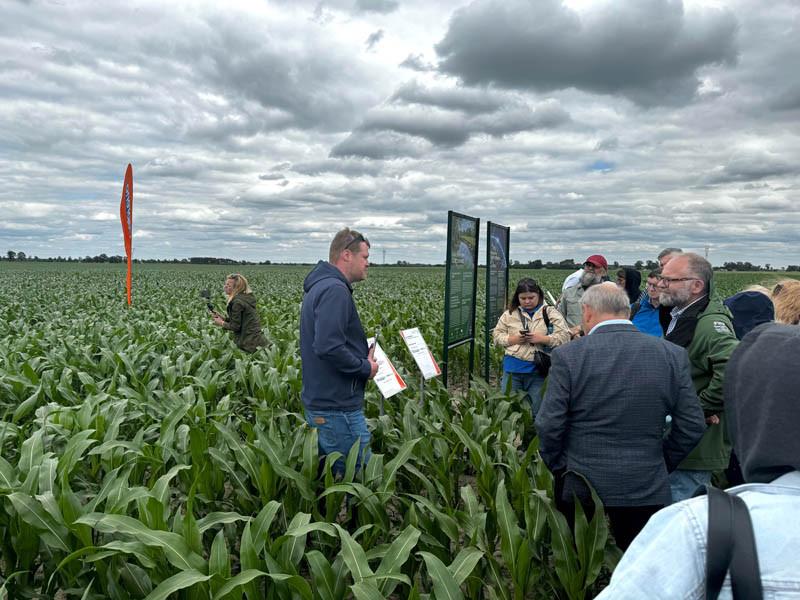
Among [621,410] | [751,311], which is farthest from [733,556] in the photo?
[751,311]

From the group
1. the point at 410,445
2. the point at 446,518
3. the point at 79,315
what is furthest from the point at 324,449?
the point at 79,315

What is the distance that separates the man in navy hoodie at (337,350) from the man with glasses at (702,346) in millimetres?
1918

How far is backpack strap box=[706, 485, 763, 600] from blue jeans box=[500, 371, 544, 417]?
4776mm

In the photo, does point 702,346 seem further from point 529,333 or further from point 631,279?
point 631,279

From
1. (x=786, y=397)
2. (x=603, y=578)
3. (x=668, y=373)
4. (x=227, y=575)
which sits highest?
(x=786, y=397)

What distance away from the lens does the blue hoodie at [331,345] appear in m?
3.43

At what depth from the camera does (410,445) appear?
3.66 metres

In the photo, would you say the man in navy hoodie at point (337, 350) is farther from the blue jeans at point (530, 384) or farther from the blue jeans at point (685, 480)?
the blue jeans at point (530, 384)

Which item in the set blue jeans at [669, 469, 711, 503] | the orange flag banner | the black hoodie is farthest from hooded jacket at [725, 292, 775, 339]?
the orange flag banner

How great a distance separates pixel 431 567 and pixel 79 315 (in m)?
13.7

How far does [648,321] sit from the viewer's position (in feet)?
14.9

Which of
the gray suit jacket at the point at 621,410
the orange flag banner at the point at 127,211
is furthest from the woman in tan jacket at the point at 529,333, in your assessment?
the orange flag banner at the point at 127,211

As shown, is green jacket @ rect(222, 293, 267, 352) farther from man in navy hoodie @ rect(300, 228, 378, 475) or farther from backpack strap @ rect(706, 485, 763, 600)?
backpack strap @ rect(706, 485, 763, 600)

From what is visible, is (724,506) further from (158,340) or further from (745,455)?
(158,340)
